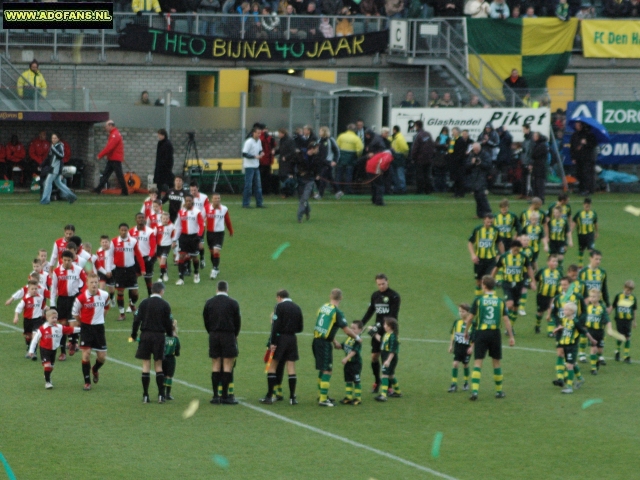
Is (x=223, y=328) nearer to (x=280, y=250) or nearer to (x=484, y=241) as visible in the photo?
(x=484, y=241)

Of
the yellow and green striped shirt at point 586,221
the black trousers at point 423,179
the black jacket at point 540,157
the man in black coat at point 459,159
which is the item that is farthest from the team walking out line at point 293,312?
the black trousers at point 423,179

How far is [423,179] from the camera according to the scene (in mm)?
36156

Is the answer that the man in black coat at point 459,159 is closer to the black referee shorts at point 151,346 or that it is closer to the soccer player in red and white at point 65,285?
the soccer player in red and white at point 65,285

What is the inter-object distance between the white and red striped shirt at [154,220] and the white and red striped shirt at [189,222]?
507mm

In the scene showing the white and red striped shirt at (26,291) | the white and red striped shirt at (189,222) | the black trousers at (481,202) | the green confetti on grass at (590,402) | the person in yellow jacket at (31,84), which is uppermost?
the person in yellow jacket at (31,84)

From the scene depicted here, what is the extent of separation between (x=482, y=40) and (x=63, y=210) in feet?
55.0

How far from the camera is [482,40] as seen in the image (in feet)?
135

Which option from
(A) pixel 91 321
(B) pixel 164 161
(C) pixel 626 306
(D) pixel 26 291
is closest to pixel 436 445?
(A) pixel 91 321

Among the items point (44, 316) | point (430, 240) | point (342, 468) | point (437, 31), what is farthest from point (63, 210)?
point (342, 468)

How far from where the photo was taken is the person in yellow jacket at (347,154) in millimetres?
34750

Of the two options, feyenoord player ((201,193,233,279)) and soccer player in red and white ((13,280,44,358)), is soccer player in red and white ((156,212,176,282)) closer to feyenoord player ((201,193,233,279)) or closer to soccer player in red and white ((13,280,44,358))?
feyenoord player ((201,193,233,279))

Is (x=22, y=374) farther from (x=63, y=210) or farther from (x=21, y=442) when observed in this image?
(x=63, y=210)

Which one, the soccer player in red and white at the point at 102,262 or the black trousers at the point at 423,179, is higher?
the black trousers at the point at 423,179

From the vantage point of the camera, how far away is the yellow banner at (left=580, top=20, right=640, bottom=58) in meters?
42.4
